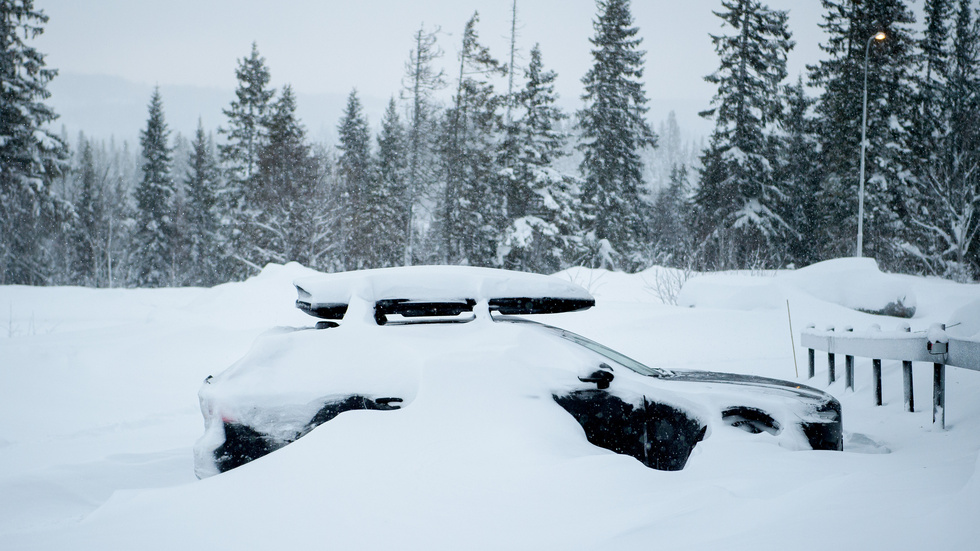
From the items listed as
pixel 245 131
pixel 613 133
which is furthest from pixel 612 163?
pixel 245 131

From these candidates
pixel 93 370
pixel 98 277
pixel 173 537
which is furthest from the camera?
pixel 98 277

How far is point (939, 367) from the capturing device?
5262mm

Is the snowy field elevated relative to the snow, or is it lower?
lower

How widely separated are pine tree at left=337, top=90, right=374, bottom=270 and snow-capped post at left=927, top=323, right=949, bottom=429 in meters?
28.2

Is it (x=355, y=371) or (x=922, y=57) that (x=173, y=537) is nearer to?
(x=355, y=371)

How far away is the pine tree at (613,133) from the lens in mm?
29094

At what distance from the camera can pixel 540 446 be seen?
2.94m

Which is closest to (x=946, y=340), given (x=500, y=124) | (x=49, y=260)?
(x=500, y=124)

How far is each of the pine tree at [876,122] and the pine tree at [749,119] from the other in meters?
3.09

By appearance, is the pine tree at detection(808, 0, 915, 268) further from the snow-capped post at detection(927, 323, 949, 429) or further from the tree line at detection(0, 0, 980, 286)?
the snow-capped post at detection(927, 323, 949, 429)

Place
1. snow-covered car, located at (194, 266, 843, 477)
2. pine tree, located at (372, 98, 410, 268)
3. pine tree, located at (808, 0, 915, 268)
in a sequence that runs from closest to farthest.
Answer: snow-covered car, located at (194, 266, 843, 477)
pine tree, located at (808, 0, 915, 268)
pine tree, located at (372, 98, 410, 268)

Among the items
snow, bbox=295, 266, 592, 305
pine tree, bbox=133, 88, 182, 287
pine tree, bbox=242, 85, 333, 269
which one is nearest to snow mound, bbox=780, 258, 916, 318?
snow, bbox=295, 266, 592, 305

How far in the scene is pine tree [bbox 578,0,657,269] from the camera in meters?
29.1

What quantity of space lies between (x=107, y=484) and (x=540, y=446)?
351 centimetres
